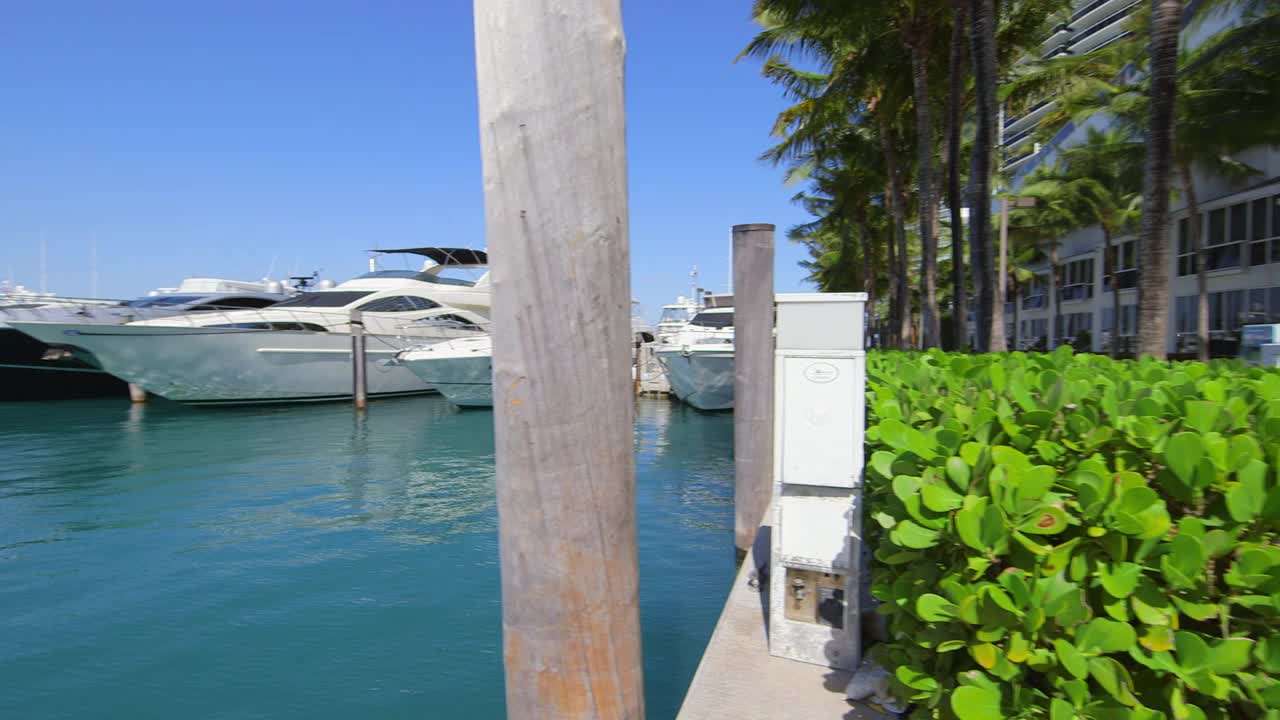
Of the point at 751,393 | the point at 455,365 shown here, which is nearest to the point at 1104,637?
the point at 751,393

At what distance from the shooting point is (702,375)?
2080cm

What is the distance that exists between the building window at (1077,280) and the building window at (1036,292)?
14.2 feet

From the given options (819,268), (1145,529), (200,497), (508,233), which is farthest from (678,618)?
(819,268)

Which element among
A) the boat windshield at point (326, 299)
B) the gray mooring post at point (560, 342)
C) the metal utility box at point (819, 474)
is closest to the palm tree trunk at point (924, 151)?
the metal utility box at point (819, 474)

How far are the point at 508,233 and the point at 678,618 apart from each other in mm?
5256

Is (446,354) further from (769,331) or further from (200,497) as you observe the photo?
(769,331)

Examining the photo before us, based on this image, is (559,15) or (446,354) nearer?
(559,15)

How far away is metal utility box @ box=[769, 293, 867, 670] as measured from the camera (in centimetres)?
311

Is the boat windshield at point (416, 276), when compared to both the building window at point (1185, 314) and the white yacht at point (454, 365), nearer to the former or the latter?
the white yacht at point (454, 365)

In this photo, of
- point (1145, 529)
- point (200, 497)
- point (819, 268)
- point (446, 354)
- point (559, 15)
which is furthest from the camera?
point (819, 268)

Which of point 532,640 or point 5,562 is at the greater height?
point 532,640

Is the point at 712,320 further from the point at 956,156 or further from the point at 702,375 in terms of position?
the point at 956,156

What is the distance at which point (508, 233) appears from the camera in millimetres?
1383

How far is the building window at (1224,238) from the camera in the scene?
2185 cm
